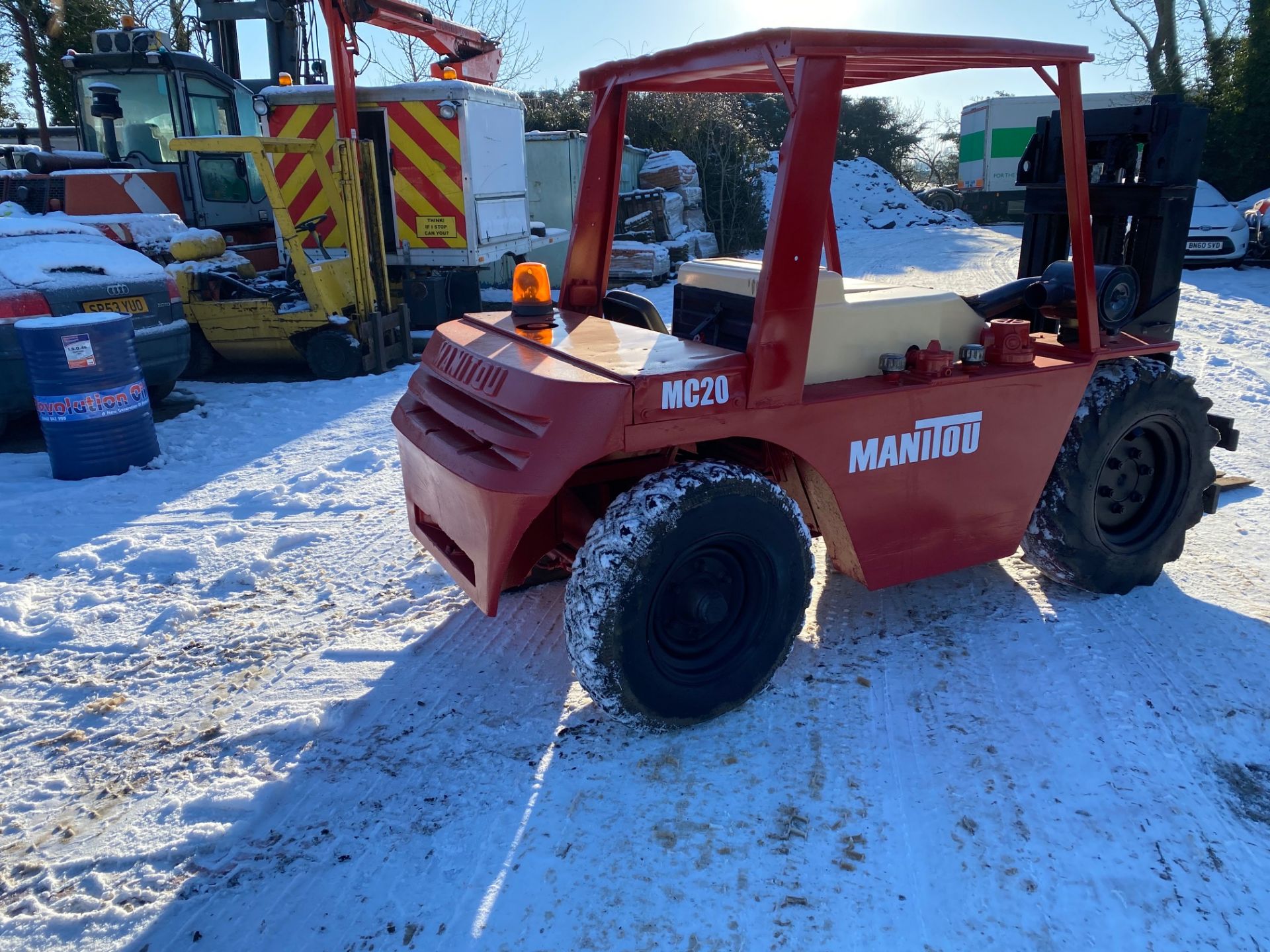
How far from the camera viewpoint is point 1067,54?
3.30 meters

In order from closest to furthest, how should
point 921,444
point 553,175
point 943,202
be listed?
point 921,444 → point 553,175 → point 943,202

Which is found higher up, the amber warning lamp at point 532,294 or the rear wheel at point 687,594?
the amber warning lamp at point 532,294

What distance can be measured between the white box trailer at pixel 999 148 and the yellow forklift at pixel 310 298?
21.1 meters

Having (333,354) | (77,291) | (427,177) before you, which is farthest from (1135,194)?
(427,177)

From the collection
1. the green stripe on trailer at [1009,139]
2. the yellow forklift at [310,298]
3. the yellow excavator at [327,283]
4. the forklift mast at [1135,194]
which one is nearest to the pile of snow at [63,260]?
the yellow forklift at [310,298]

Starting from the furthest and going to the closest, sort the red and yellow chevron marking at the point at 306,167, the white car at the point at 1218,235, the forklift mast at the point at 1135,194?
the white car at the point at 1218,235 → the red and yellow chevron marking at the point at 306,167 → the forklift mast at the point at 1135,194

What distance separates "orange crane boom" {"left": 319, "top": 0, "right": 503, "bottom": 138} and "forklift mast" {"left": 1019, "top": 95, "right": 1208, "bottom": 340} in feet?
20.6

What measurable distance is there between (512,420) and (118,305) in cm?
541

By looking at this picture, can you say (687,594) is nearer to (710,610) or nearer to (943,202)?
(710,610)

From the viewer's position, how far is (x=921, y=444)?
3.40 meters

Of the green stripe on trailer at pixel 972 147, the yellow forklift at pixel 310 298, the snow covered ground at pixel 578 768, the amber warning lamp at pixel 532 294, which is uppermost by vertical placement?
the green stripe on trailer at pixel 972 147

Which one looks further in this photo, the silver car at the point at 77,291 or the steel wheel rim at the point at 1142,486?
the silver car at the point at 77,291

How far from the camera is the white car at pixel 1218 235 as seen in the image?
13.9 metres

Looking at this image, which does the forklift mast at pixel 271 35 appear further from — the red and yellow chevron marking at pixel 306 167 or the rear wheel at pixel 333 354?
the rear wheel at pixel 333 354
